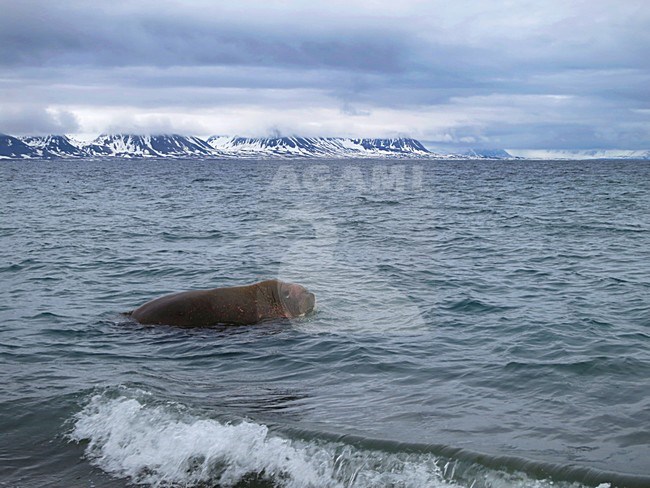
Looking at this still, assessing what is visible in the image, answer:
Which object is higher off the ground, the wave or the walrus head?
the walrus head

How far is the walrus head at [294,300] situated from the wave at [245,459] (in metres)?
4.98

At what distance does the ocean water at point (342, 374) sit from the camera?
22.3 ft

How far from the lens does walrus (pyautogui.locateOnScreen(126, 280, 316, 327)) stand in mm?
12091

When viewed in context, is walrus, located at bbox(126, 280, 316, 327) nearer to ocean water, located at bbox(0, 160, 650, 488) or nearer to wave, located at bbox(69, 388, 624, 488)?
ocean water, located at bbox(0, 160, 650, 488)

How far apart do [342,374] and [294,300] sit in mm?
3495

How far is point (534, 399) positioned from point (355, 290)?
22.9ft

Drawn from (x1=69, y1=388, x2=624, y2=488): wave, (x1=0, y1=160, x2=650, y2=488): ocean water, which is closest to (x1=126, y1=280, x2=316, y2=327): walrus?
(x1=0, y1=160, x2=650, y2=488): ocean water

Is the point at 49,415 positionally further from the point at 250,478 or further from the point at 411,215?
the point at 411,215

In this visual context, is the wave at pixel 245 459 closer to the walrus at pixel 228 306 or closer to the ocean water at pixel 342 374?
the ocean water at pixel 342 374

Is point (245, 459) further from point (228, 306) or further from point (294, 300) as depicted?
point (294, 300)

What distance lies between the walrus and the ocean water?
13.8 inches

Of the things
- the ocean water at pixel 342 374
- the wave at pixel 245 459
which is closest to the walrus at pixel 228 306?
the ocean water at pixel 342 374

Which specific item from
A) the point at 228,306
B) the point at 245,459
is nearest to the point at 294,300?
the point at 228,306

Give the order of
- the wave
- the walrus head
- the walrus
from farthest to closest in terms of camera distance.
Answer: the walrus head < the walrus < the wave
